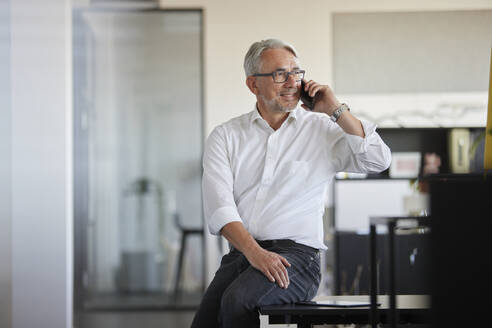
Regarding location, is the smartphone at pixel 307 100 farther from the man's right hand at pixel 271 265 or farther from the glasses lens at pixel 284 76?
the man's right hand at pixel 271 265

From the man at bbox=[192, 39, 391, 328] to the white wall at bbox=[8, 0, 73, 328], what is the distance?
7.58ft

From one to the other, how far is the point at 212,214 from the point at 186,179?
3.30m

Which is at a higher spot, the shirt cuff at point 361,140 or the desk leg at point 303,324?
the shirt cuff at point 361,140

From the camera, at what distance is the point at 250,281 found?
1.85m

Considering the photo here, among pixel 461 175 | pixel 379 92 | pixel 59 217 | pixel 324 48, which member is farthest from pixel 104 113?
pixel 461 175

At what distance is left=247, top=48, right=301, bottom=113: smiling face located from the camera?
2164 mm

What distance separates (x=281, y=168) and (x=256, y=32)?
3.25 metres

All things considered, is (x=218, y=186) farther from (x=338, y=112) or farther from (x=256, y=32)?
(x=256, y=32)

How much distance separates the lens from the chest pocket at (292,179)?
6.81ft

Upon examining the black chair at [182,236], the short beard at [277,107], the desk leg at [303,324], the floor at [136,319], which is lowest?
the floor at [136,319]

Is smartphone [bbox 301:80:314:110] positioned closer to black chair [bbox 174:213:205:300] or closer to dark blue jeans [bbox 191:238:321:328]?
dark blue jeans [bbox 191:238:321:328]

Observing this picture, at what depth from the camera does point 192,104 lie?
210 inches

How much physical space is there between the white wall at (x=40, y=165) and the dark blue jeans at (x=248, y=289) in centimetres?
239

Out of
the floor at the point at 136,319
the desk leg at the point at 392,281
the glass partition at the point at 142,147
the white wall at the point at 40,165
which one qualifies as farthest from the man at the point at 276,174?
the glass partition at the point at 142,147
